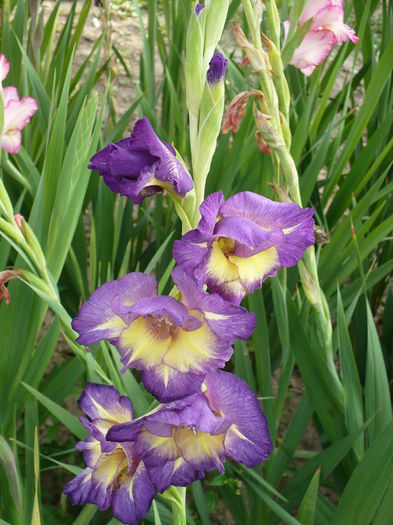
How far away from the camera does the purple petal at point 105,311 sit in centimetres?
50

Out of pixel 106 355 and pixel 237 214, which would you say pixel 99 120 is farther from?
pixel 237 214

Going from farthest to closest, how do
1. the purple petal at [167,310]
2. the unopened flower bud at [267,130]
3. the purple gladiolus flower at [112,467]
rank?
the unopened flower bud at [267,130]
the purple gladiolus flower at [112,467]
the purple petal at [167,310]

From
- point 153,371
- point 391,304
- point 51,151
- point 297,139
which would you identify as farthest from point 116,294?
point 391,304

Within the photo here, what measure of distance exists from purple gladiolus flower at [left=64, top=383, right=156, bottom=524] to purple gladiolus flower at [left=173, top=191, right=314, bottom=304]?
172 mm

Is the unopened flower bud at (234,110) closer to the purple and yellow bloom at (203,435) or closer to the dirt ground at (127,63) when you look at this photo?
the purple and yellow bloom at (203,435)

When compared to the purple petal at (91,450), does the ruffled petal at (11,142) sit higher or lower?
higher

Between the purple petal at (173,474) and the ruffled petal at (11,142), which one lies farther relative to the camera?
the ruffled petal at (11,142)

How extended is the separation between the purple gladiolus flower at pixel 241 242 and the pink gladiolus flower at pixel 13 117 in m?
0.70

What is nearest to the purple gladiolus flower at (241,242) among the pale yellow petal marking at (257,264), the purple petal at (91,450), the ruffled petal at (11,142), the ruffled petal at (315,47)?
the pale yellow petal marking at (257,264)

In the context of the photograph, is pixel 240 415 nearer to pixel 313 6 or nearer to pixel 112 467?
pixel 112 467

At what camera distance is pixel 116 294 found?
0.50 meters

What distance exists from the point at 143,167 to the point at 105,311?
12cm

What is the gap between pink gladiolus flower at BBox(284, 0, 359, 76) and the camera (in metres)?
0.97

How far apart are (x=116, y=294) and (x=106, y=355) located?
33cm
